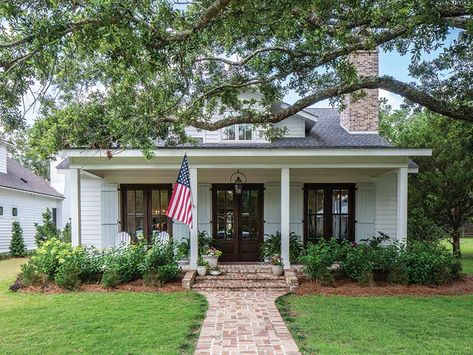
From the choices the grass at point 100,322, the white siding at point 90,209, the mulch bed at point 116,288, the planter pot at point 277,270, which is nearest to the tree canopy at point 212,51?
the white siding at point 90,209

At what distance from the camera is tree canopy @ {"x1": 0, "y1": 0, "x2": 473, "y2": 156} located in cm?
405

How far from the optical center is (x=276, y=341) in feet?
16.0

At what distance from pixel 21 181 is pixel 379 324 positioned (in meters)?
18.7

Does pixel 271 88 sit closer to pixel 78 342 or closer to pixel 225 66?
pixel 225 66

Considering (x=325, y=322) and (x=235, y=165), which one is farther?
(x=235, y=165)

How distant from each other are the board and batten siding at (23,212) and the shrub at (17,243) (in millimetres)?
479

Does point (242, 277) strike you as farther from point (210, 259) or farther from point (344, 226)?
point (344, 226)

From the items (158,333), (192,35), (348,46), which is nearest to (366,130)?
(348,46)

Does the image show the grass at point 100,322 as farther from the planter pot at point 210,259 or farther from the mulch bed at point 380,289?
the mulch bed at point 380,289

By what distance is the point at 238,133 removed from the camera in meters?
11.2

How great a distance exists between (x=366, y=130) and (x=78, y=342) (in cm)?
987

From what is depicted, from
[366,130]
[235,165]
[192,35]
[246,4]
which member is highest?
[246,4]

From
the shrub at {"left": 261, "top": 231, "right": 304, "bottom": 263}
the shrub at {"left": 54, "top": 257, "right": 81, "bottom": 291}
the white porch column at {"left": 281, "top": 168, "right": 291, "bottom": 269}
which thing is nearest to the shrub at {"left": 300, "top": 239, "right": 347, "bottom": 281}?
the white porch column at {"left": 281, "top": 168, "right": 291, "bottom": 269}

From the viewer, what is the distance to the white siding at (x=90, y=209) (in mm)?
11047
